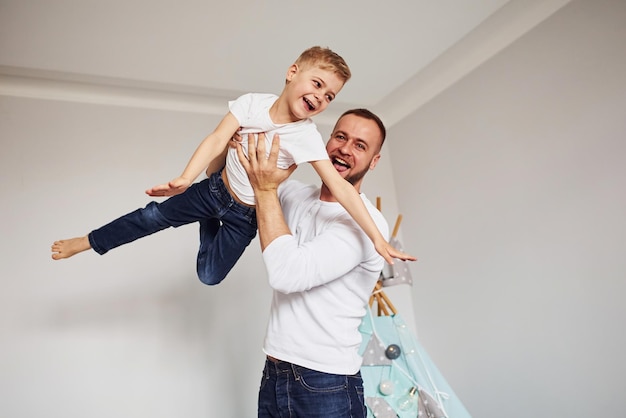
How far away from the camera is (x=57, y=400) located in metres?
2.13

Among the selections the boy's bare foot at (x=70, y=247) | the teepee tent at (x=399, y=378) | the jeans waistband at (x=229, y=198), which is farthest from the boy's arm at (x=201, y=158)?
the teepee tent at (x=399, y=378)

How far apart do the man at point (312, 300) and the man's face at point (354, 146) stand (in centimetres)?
25

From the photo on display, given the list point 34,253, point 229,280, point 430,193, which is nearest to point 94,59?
point 34,253

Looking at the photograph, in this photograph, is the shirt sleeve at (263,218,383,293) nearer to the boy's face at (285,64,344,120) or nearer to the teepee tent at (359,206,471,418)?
the boy's face at (285,64,344,120)

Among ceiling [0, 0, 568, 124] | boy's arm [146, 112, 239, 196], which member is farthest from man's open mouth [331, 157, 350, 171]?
ceiling [0, 0, 568, 124]

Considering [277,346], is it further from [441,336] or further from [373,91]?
[373,91]

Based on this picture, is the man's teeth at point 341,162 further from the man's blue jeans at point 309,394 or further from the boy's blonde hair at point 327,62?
the man's blue jeans at point 309,394

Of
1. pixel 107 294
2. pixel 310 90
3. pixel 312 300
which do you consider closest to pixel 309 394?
pixel 312 300

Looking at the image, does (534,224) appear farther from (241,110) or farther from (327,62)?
(241,110)

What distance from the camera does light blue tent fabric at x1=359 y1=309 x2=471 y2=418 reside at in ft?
6.35

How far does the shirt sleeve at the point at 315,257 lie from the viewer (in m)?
1.25

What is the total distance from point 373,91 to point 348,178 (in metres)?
1.38

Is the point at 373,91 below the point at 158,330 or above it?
above

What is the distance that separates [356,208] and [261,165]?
0.29 m
